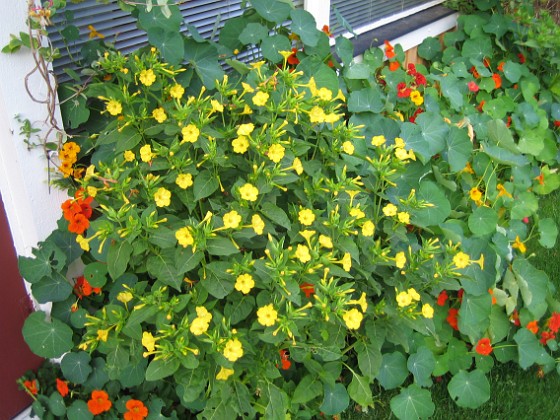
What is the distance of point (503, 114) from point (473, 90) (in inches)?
12.0

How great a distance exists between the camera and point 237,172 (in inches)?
77.0

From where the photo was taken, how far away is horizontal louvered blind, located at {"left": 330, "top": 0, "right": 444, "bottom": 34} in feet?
10.5

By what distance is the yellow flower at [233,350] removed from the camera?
5.28 feet

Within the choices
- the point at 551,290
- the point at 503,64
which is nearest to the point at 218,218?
the point at 551,290

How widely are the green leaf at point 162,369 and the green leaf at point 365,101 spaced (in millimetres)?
1295

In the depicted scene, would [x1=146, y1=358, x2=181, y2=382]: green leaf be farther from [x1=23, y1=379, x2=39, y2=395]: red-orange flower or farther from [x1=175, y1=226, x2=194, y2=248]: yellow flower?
[x1=23, y1=379, x2=39, y2=395]: red-orange flower

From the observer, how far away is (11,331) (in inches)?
79.0

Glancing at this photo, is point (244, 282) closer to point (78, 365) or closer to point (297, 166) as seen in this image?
Result: point (297, 166)

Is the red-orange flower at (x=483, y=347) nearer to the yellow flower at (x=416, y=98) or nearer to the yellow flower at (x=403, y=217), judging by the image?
the yellow flower at (x=403, y=217)

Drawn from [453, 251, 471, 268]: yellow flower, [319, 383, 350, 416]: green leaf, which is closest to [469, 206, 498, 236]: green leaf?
[453, 251, 471, 268]: yellow flower

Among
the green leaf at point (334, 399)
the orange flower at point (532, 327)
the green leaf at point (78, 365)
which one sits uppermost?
the green leaf at point (78, 365)

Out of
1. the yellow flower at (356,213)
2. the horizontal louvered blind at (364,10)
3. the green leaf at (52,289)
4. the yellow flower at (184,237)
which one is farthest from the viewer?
the horizontal louvered blind at (364,10)

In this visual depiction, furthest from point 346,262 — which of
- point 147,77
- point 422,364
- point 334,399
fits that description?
point 147,77

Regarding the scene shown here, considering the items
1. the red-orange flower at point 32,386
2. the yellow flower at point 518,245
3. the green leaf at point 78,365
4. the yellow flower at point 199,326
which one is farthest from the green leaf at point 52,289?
the yellow flower at point 518,245
